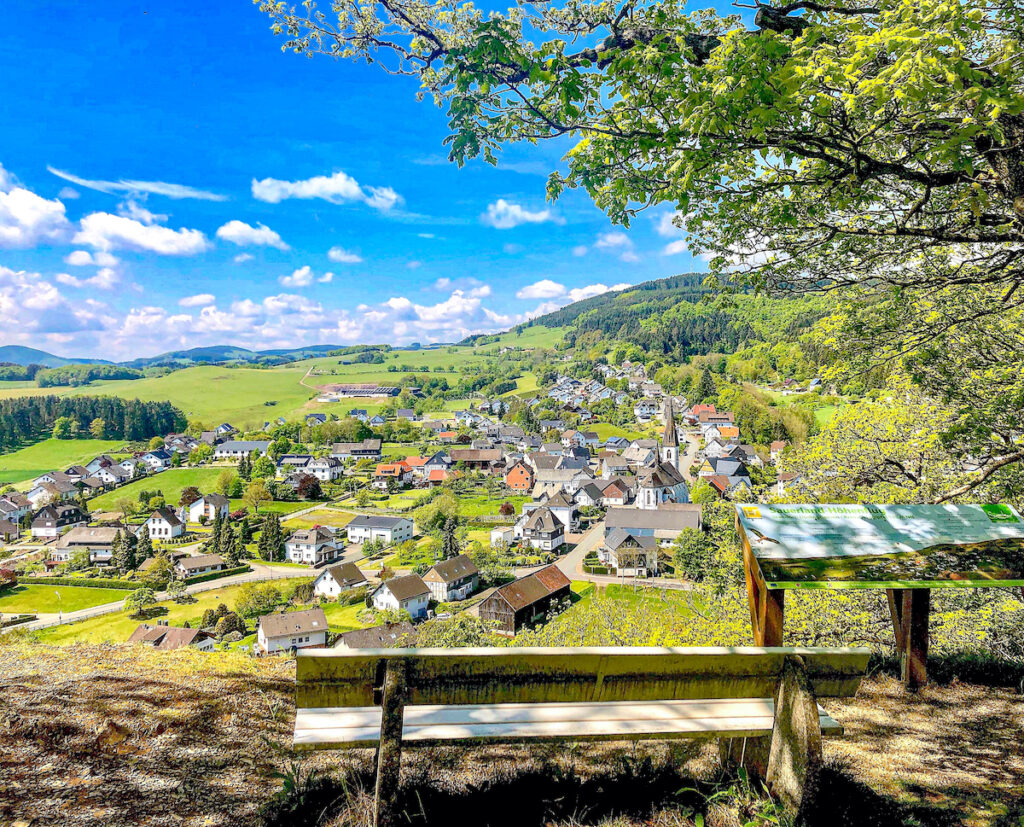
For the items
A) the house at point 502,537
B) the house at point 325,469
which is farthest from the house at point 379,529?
the house at point 325,469

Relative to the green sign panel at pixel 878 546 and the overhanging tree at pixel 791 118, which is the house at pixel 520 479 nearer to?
the overhanging tree at pixel 791 118

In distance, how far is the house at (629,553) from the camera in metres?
39.3

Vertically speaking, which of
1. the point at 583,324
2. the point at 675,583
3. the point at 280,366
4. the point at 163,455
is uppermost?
the point at 583,324

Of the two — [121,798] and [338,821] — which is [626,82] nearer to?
[338,821]

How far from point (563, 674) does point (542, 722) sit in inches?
9.4

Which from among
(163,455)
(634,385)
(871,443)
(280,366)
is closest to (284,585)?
(871,443)

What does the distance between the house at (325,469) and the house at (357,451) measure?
5392 millimetres

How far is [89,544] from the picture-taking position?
4791 centimetres

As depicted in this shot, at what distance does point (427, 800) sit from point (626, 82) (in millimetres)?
4529

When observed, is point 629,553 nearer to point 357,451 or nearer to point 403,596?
point 403,596

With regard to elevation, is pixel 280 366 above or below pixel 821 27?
above

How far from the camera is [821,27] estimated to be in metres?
3.45

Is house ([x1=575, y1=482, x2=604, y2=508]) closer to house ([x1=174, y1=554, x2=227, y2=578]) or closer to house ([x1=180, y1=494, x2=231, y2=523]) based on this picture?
house ([x1=174, y1=554, x2=227, y2=578])

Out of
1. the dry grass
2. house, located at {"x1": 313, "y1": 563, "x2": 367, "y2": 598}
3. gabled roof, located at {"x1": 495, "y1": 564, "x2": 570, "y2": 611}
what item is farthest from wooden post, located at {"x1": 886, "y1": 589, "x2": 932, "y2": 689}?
house, located at {"x1": 313, "y1": 563, "x2": 367, "y2": 598}
